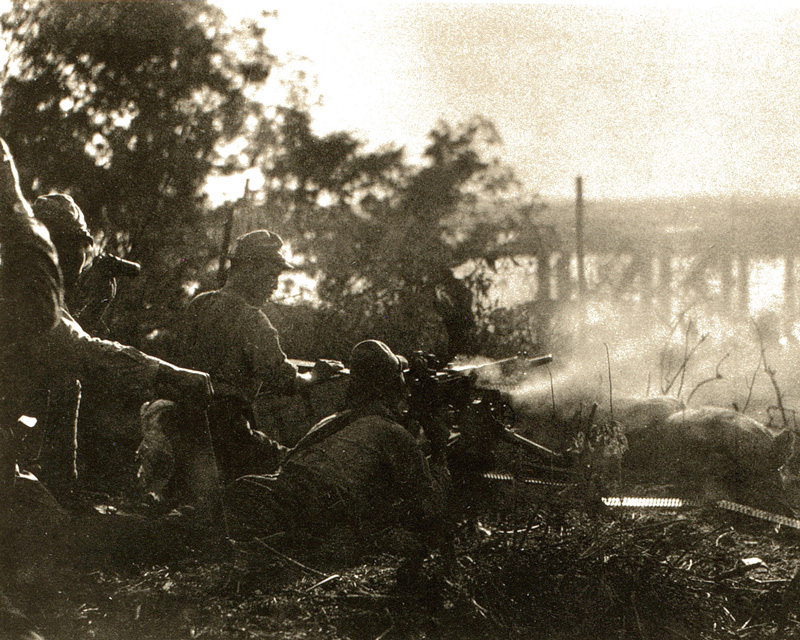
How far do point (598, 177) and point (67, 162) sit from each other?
3514 millimetres

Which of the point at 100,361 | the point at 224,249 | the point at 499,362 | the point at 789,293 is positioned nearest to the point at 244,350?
the point at 224,249

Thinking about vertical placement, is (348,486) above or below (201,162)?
below

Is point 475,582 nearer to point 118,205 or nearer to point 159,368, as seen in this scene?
point 159,368

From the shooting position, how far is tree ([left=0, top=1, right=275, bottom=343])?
4.18 meters

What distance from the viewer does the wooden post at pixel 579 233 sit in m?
4.86

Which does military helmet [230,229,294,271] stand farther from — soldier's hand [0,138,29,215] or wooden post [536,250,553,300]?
wooden post [536,250,553,300]

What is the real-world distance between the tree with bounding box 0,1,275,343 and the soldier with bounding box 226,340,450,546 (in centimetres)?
137

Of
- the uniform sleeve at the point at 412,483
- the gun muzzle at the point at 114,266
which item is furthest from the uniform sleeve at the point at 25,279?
the uniform sleeve at the point at 412,483

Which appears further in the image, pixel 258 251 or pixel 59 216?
pixel 258 251

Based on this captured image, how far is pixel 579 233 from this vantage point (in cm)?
499

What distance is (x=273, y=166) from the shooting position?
438cm

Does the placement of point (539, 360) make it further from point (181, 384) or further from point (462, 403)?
point (181, 384)

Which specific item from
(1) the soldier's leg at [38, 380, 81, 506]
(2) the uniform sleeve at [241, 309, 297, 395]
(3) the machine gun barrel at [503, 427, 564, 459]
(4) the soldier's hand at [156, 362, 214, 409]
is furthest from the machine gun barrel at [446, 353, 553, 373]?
(1) the soldier's leg at [38, 380, 81, 506]

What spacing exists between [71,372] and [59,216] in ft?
2.69
